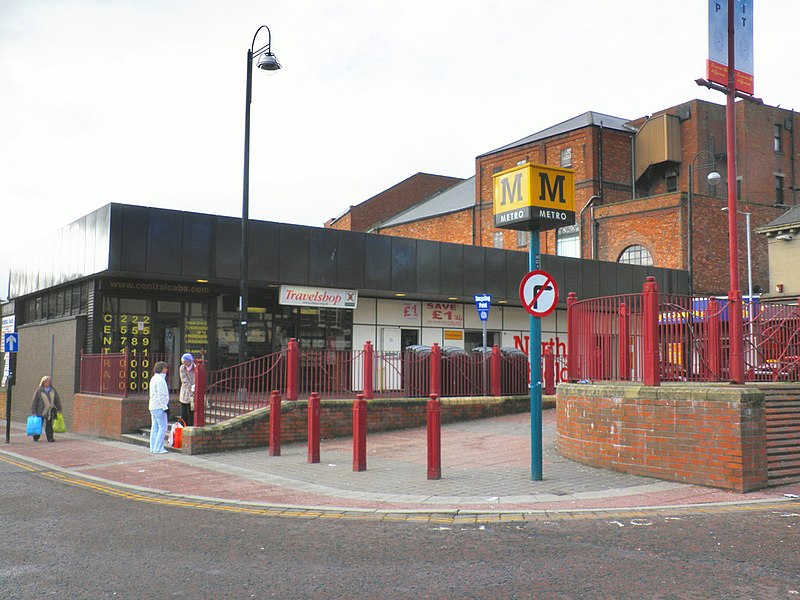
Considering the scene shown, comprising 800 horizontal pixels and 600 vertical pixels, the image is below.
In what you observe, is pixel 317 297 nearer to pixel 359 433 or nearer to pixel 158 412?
pixel 158 412

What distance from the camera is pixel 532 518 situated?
7.96 m

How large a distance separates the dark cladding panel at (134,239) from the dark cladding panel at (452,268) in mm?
9423

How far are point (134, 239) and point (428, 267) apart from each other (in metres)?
9.17

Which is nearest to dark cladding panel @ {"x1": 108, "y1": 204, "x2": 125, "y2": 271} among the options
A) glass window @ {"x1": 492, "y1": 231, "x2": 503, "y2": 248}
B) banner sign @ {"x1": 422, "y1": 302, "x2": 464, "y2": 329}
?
banner sign @ {"x1": 422, "y1": 302, "x2": 464, "y2": 329}

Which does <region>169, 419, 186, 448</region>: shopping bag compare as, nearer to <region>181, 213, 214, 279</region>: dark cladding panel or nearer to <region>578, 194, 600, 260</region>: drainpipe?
<region>181, 213, 214, 279</region>: dark cladding panel

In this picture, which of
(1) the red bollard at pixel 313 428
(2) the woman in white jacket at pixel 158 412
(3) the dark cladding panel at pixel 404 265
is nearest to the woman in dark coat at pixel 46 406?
(2) the woman in white jacket at pixel 158 412

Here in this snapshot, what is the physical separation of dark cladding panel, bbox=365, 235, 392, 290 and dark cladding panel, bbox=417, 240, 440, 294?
112cm

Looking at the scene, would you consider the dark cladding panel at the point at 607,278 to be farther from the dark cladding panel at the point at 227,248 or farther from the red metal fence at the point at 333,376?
the dark cladding panel at the point at 227,248

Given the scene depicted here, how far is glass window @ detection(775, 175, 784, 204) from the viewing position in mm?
48406

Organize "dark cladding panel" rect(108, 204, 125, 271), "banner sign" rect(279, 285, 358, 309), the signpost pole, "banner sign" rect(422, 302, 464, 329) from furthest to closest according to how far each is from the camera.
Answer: "banner sign" rect(422, 302, 464, 329), "banner sign" rect(279, 285, 358, 309), "dark cladding panel" rect(108, 204, 125, 271), the signpost pole

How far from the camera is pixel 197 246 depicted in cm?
1945

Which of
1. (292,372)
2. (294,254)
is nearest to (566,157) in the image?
(294,254)

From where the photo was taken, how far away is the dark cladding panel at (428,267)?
23.8 metres

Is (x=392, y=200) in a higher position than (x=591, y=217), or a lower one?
higher
